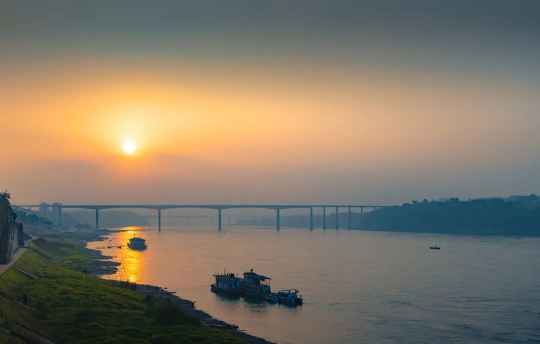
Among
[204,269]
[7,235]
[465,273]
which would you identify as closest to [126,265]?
[204,269]

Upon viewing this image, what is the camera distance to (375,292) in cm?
9762

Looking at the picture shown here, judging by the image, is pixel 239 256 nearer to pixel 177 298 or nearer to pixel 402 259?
pixel 402 259

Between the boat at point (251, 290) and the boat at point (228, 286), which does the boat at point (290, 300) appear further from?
the boat at point (228, 286)

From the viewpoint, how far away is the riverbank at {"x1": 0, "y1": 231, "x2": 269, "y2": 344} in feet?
174

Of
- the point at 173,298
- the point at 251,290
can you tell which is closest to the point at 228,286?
the point at 251,290

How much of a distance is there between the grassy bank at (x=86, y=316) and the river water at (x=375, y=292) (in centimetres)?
1100

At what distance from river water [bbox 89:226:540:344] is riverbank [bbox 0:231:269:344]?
29.5 feet

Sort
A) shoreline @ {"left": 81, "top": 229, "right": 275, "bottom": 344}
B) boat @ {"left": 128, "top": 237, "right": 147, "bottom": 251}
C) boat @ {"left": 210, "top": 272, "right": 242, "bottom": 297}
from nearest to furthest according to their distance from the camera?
shoreline @ {"left": 81, "top": 229, "right": 275, "bottom": 344} → boat @ {"left": 210, "top": 272, "right": 242, "bottom": 297} → boat @ {"left": 128, "top": 237, "right": 147, "bottom": 251}

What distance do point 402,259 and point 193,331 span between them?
4177 inches

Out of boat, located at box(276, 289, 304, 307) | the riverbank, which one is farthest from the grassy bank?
boat, located at box(276, 289, 304, 307)

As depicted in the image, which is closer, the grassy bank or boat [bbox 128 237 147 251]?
the grassy bank

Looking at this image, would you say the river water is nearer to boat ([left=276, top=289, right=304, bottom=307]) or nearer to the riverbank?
boat ([left=276, top=289, right=304, bottom=307])

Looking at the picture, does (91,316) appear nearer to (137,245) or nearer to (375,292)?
(375,292)

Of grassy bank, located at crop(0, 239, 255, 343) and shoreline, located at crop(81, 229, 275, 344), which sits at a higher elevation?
grassy bank, located at crop(0, 239, 255, 343)
